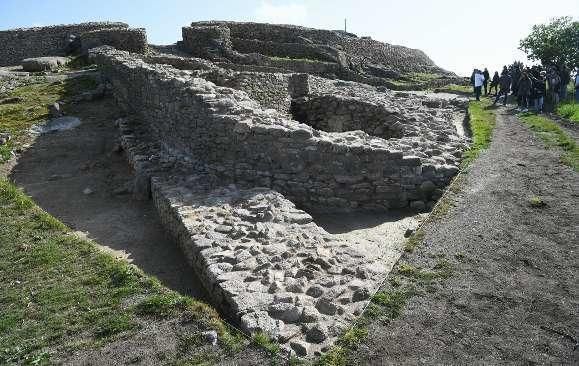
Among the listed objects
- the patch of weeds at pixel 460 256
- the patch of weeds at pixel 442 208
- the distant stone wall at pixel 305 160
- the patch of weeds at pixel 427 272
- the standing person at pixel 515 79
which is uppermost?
the standing person at pixel 515 79

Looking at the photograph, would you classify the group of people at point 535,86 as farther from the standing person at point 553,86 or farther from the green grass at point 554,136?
the green grass at point 554,136

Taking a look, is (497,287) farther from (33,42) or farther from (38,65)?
(33,42)

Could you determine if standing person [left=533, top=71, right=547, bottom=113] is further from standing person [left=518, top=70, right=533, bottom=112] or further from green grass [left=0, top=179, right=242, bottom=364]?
green grass [left=0, top=179, right=242, bottom=364]

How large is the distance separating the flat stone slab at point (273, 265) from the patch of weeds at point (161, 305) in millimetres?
613

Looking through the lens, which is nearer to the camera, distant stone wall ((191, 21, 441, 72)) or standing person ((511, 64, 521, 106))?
standing person ((511, 64, 521, 106))


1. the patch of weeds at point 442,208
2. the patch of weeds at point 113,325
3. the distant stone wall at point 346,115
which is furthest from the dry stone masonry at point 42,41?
the patch of weeds at point 113,325

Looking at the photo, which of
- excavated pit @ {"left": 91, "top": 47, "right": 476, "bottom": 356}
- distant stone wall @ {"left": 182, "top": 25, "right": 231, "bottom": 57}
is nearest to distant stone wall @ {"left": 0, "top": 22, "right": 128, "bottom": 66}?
distant stone wall @ {"left": 182, "top": 25, "right": 231, "bottom": 57}

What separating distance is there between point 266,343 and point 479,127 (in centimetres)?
1346

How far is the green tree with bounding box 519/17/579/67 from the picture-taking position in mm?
37375

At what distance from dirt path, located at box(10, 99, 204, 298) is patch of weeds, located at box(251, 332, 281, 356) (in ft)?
7.57

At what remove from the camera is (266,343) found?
18.5 feet

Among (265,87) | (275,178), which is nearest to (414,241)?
(275,178)

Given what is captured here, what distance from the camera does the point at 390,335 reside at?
5688 millimetres

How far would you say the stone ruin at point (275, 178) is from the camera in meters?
6.72
